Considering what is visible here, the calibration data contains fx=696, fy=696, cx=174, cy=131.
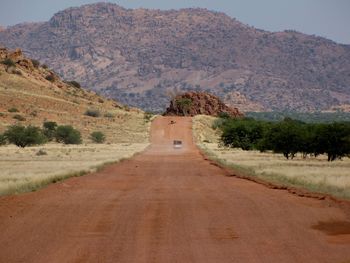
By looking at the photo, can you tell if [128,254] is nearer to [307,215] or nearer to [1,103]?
[307,215]

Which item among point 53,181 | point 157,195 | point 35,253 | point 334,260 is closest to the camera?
point 334,260

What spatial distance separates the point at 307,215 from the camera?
59.5ft

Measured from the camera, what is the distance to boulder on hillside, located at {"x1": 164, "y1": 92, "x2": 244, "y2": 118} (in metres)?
138

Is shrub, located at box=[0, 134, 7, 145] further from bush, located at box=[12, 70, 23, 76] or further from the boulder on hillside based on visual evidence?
the boulder on hillside

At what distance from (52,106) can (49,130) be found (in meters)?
20.3

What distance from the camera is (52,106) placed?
4675 inches

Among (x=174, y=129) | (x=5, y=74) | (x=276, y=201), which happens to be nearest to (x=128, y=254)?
(x=276, y=201)

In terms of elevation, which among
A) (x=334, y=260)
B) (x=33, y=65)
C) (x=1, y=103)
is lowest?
(x=334, y=260)

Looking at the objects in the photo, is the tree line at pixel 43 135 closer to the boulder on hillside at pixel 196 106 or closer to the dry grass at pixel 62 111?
the dry grass at pixel 62 111

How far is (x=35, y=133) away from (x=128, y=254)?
231 feet

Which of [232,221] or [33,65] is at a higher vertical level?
[33,65]

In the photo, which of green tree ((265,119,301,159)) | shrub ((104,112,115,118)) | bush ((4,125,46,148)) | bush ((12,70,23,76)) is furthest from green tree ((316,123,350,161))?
bush ((12,70,23,76))

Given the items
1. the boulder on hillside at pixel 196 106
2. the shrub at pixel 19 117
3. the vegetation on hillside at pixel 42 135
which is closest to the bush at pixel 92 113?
the vegetation on hillside at pixel 42 135

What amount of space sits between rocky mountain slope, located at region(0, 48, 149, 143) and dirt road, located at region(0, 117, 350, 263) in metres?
79.4
